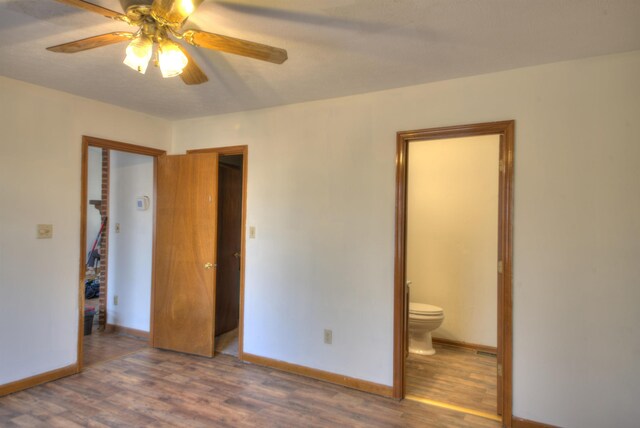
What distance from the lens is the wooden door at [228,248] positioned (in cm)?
427

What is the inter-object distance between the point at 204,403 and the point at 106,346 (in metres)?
1.75

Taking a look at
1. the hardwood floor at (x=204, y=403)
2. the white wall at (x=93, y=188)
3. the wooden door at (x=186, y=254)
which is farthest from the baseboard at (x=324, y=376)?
the white wall at (x=93, y=188)

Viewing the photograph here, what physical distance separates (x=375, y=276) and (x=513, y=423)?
4.21ft

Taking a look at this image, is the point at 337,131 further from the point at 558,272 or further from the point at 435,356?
the point at 435,356

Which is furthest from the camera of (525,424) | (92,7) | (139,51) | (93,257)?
(93,257)

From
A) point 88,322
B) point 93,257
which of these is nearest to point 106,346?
point 88,322

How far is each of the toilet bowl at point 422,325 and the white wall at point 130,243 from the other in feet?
9.11

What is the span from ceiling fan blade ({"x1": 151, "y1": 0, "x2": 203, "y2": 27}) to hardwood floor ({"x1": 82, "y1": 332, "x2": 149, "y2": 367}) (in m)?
3.12

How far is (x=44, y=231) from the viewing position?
2.94 metres

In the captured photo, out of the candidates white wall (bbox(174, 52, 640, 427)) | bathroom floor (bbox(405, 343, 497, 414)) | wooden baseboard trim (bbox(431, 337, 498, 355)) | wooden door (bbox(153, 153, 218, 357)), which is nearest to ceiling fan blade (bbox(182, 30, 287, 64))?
white wall (bbox(174, 52, 640, 427))

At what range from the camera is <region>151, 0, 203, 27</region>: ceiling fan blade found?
143 centimetres

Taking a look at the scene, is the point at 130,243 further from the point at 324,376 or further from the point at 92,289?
the point at 324,376

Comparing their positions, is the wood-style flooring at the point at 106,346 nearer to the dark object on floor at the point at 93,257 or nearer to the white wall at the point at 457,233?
the dark object on floor at the point at 93,257

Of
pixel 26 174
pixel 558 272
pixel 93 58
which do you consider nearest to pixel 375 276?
pixel 558 272
